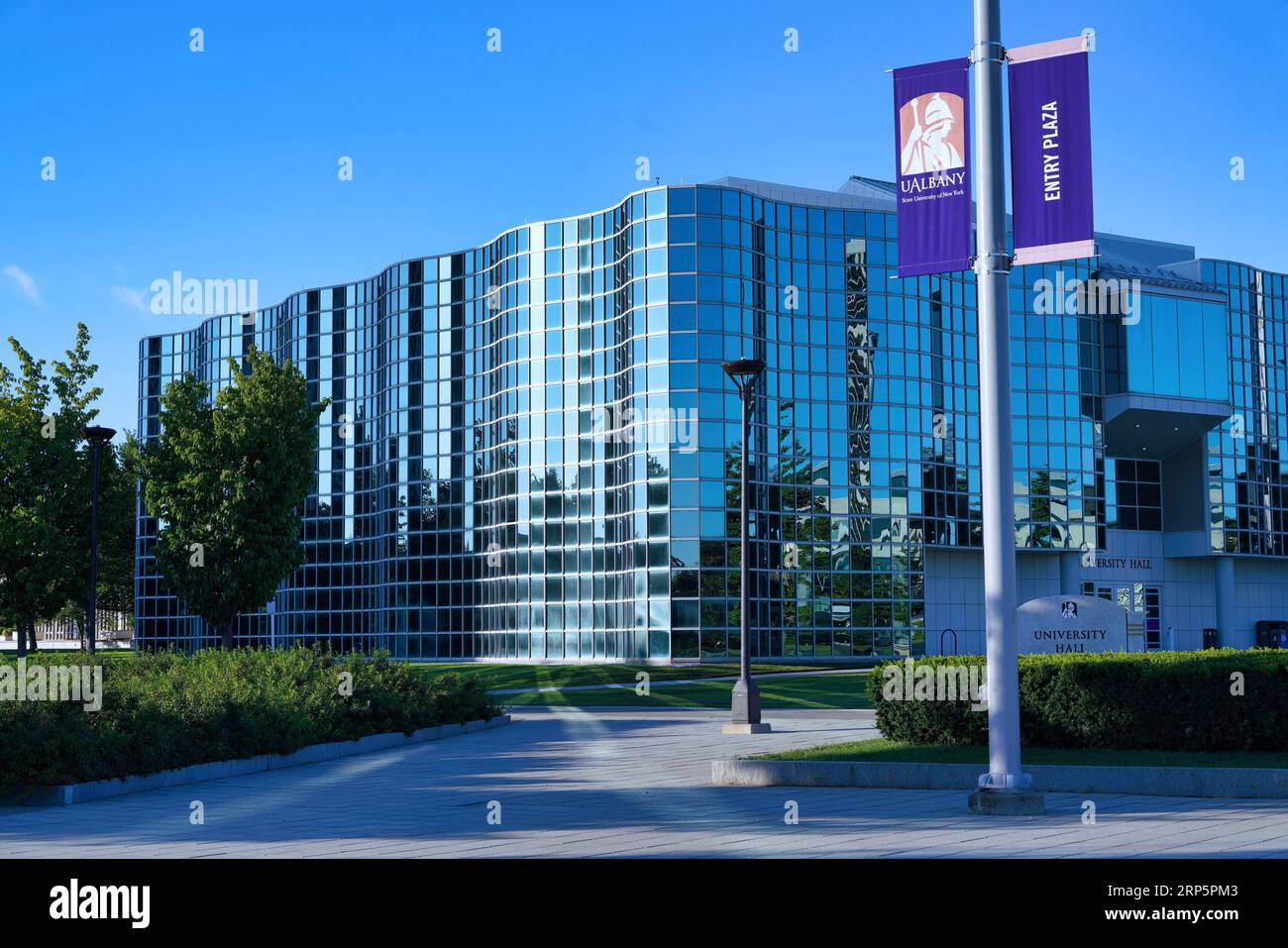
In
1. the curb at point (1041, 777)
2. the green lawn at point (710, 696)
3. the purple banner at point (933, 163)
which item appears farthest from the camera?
the green lawn at point (710, 696)

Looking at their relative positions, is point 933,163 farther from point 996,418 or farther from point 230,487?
point 230,487

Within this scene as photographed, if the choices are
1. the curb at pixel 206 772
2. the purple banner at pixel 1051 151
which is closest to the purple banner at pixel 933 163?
the purple banner at pixel 1051 151

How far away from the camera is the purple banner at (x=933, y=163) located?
42.9 feet

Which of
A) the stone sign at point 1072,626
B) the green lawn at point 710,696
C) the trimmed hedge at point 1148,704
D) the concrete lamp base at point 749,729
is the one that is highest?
the stone sign at point 1072,626

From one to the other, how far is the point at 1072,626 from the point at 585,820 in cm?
994

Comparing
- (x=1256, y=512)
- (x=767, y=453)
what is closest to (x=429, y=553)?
(x=767, y=453)

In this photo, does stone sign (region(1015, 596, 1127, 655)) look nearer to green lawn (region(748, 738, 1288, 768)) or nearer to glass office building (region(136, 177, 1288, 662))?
green lawn (region(748, 738, 1288, 768))

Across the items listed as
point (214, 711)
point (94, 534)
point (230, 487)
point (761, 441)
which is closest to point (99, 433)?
point (94, 534)

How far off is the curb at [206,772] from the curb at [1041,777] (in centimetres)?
650

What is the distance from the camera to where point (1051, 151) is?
501 inches

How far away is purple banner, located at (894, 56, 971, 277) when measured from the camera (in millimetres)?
13070

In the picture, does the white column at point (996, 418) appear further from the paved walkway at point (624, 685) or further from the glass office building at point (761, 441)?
the glass office building at point (761, 441)
